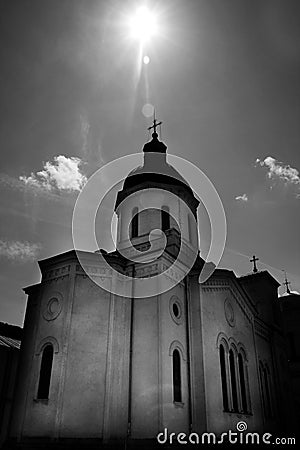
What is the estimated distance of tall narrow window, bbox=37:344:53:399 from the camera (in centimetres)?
1243

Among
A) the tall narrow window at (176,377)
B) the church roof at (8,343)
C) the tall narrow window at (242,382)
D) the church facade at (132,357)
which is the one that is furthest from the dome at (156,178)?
the church roof at (8,343)

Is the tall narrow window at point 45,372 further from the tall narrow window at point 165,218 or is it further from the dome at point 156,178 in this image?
the dome at point 156,178

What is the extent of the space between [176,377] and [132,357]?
1730mm

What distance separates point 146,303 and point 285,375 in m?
12.9

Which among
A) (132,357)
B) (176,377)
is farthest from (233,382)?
(132,357)

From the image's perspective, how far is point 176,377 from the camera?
13.1 meters

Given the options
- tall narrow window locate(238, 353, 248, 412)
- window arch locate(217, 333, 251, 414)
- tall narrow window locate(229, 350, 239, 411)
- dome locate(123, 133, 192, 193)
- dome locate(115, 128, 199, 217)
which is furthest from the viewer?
dome locate(123, 133, 192, 193)

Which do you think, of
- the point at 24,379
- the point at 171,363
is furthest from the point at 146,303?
the point at 24,379

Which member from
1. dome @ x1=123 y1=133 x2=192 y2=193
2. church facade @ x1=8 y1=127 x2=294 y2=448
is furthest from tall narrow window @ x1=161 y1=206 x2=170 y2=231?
dome @ x1=123 y1=133 x2=192 y2=193

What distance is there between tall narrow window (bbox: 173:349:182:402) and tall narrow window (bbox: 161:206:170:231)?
5904 mm

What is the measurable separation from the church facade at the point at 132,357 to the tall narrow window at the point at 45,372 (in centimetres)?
3

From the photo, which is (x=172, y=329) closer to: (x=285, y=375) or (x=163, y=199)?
(x=163, y=199)

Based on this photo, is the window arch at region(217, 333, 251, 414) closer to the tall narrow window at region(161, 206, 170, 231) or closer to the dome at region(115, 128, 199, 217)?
the tall narrow window at region(161, 206, 170, 231)

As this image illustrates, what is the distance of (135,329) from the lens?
13.6m
